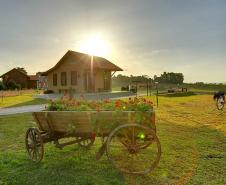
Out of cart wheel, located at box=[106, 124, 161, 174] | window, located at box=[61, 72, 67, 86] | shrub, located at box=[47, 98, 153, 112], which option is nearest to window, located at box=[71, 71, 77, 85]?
window, located at box=[61, 72, 67, 86]

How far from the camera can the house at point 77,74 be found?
30266mm

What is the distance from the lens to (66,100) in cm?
626

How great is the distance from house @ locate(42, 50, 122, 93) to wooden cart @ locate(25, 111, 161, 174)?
2372 centimetres

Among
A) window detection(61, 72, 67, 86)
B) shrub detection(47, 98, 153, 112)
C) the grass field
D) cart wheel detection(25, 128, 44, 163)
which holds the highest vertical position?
window detection(61, 72, 67, 86)

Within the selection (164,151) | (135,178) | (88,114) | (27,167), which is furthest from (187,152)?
(27,167)

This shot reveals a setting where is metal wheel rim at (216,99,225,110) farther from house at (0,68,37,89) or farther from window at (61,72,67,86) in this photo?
house at (0,68,37,89)

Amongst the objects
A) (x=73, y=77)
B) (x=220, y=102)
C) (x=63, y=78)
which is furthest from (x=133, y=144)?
(x=63, y=78)

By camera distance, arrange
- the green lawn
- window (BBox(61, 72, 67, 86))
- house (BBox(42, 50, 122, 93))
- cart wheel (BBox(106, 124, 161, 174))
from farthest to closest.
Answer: window (BBox(61, 72, 67, 86)) < house (BBox(42, 50, 122, 93)) < the green lawn < cart wheel (BBox(106, 124, 161, 174))

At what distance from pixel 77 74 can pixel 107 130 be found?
84.5 feet

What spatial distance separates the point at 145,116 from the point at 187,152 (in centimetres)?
226

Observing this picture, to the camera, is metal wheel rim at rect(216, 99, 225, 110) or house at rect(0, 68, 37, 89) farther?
house at rect(0, 68, 37, 89)

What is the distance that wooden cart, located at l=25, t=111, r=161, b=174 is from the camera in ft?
16.5

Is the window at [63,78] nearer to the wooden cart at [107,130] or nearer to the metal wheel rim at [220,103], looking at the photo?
the metal wheel rim at [220,103]

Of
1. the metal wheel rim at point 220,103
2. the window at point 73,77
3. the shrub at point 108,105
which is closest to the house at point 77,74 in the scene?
the window at point 73,77
